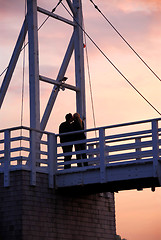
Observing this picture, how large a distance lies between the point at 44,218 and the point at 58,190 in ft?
3.93

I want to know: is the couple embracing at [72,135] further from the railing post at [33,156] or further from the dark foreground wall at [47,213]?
the railing post at [33,156]

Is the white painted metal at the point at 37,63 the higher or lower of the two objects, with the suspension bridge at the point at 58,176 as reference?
higher

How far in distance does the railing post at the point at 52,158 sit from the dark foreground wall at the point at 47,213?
0.74 feet

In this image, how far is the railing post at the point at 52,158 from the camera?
72.2 ft

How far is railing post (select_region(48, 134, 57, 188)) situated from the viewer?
72.2 ft

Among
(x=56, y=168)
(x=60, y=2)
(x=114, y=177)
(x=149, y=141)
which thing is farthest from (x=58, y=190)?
(x=60, y=2)

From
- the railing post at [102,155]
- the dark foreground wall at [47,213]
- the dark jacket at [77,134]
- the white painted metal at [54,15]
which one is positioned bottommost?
the dark foreground wall at [47,213]

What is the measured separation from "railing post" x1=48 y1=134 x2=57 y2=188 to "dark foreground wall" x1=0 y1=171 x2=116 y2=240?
0.23 metres

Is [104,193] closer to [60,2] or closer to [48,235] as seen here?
[48,235]

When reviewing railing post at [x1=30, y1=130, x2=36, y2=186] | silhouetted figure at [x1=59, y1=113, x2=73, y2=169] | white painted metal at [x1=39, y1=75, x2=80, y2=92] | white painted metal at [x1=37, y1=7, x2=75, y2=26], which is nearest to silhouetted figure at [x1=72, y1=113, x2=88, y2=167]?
silhouetted figure at [x1=59, y1=113, x2=73, y2=169]

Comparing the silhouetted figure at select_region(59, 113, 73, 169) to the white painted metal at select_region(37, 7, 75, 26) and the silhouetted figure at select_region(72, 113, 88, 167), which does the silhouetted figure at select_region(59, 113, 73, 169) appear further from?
the white painted metal at select_region(37, 7, 75, 26)

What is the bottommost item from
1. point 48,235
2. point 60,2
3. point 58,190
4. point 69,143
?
point 48,235

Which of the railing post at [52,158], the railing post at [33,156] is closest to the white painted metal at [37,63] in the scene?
the railing post at [52,158]

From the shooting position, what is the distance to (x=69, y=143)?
869 inches
